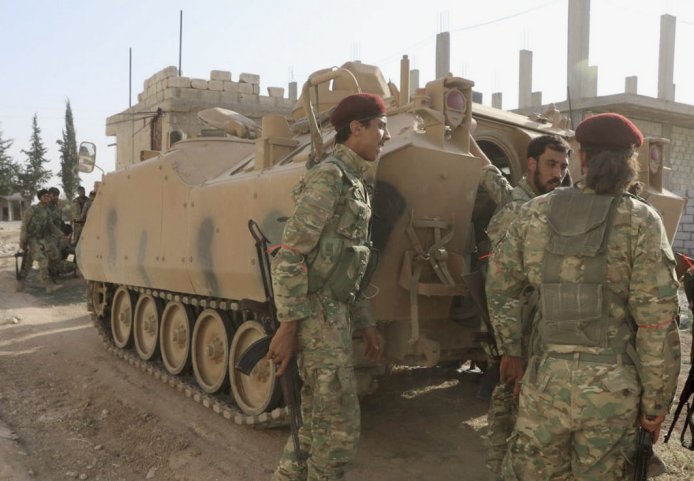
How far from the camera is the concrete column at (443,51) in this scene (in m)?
23.7

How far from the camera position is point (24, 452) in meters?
4.73

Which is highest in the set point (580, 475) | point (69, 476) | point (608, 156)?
point (608, 156)

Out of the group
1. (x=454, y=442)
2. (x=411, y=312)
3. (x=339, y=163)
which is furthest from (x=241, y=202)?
(x=454, y=442)

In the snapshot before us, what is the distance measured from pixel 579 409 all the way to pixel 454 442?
2.44m

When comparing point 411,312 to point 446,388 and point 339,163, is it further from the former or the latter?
point 446,388

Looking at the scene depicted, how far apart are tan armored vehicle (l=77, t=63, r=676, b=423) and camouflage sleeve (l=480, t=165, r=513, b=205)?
0.14 m

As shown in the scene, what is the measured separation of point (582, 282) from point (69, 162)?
5469 centimetres

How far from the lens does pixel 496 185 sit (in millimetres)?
4277

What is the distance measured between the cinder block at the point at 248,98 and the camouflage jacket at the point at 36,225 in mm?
5559

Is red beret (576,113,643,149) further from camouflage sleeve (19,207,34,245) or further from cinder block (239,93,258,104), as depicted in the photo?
cinder block (239,93,258,104)

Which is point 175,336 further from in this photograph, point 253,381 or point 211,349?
point 253,381

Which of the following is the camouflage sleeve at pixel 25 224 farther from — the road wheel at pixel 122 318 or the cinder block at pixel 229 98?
the road wheel at pixel 122 318

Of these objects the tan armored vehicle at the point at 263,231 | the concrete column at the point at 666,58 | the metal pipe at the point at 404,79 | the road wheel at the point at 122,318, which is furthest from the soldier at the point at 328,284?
the concrete column at the point at 666,58

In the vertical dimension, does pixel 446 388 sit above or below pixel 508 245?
below
